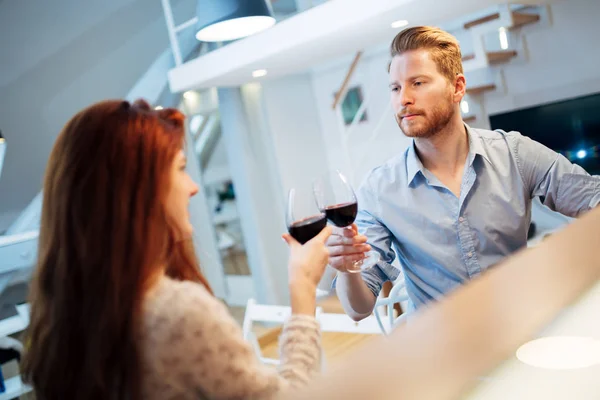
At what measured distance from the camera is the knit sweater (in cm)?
62

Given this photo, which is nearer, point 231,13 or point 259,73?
point 231,13

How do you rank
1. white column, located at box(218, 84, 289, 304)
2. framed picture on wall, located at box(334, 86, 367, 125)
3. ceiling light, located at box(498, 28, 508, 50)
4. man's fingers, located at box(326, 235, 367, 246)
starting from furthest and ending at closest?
framed picture on wall, located at box(334, 86, 367, 125), white column, located at box(218, 84, 289, 304), ceiling light, located at box(498, 28, 508, 50), man's fingers, located at box(326, 235, 367, 246)

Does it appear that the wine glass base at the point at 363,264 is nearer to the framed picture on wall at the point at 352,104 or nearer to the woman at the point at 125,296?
the woman at the point at 125,296

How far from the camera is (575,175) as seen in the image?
48.2 inches

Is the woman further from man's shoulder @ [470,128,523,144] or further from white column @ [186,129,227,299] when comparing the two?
white column @ [186,129,227,299]

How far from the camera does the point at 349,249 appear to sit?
3.40ft

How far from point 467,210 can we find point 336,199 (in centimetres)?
43

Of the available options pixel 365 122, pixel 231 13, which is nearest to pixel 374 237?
pixel 231 13

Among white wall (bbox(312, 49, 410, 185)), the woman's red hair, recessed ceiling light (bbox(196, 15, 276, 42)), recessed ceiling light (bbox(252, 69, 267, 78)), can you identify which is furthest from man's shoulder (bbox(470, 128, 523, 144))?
white wall (bbox(312, 49, 410, 185))

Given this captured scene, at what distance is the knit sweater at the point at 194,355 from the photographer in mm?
615

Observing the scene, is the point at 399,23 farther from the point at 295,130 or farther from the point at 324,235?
the point at 324,235

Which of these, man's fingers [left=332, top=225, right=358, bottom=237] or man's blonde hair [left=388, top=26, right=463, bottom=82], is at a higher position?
man's blonde hair [left=388, top=26, right=463, bottom=82]

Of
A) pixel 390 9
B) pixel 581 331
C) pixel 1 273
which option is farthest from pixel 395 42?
pixel 1 273

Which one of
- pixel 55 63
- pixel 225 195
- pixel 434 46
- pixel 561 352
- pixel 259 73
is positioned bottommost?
pixel 225 195
